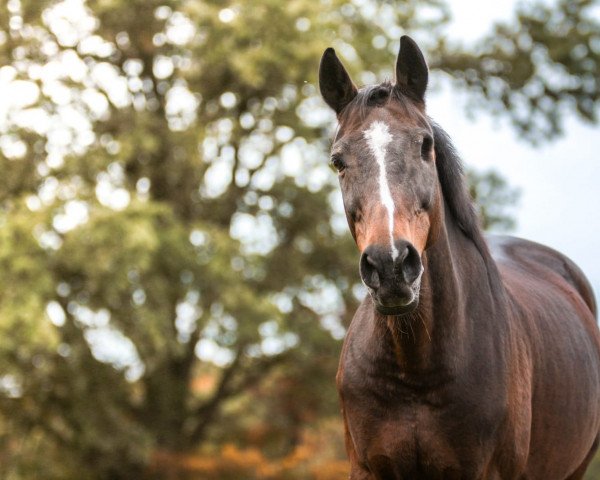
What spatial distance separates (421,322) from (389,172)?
0.71 m

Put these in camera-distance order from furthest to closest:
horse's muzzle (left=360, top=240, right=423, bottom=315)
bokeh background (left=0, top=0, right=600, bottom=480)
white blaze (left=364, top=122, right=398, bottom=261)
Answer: bokeh background (left=0, top=0, right=600, bottom=480), white blaze (left=364, top=122, right=398, bottom=261), horse's muzzle (left=360, top=240, right=423, bottom=315)

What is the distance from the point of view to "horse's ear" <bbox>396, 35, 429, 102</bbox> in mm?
3938

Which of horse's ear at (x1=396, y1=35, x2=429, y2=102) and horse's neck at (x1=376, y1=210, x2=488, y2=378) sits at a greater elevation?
horse's ear at (x1=396, y1=35, x2=429, y2=102)

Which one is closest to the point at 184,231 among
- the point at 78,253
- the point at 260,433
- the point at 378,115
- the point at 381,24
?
the point at 78,253

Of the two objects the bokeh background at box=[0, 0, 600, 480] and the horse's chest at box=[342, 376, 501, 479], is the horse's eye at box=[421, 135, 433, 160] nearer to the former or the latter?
the horse's chest at box=[342, 376, 501, 479]

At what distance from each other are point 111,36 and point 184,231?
4358 mm

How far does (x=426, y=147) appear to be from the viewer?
3754 millimetres

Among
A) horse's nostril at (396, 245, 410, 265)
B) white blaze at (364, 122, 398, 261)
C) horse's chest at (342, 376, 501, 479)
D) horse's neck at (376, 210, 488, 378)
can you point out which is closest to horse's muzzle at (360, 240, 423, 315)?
horse's nostril at (396, 245, 410, 265)

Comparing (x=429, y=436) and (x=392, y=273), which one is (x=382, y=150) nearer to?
(x=392, y=273)

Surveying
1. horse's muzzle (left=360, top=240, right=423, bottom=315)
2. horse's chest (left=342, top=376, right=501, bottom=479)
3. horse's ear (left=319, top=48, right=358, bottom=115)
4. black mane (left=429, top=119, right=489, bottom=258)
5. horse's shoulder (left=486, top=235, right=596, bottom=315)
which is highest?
horse's ear (left=319, top=48, right=358, bottom=115)

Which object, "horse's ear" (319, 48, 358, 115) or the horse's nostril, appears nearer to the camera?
the horse's nostril

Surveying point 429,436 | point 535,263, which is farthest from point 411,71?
point 535,263

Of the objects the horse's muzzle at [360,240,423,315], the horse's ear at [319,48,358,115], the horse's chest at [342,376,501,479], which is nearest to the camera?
the horse's muzzle at [360,240,423,315]

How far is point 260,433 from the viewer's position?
835 inches
